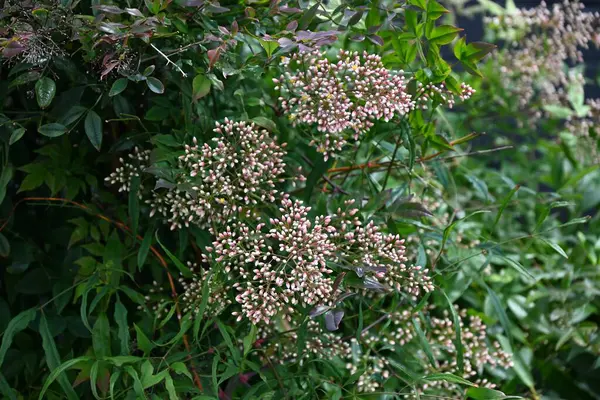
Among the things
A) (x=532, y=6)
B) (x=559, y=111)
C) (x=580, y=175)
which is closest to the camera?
(x=580, y=175)

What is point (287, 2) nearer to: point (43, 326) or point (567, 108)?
point (43, 326)

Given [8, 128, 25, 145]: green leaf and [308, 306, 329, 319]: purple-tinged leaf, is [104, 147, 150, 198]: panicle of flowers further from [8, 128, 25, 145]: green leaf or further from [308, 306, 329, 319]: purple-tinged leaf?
[308, 306, 329, 319]: purple-tinged leaf

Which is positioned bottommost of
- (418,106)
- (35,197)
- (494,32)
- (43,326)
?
(43,326)

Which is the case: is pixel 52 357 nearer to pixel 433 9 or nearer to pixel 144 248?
pixel 144 248

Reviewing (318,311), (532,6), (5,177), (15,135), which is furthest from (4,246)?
(532,6)

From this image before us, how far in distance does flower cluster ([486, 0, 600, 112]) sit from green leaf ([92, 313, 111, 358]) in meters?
1.36

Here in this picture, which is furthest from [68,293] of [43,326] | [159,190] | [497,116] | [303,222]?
[497,116]

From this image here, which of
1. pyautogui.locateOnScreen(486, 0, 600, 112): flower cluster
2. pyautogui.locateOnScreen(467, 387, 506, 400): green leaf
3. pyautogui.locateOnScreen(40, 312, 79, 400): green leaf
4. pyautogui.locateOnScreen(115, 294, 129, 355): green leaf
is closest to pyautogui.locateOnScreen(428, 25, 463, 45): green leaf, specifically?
pyautogui.locateOnScreen(467, 387, 506, 400): green leaf

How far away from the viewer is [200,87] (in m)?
0.96

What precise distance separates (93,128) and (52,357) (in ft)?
1.15

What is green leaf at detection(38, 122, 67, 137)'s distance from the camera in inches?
39.1

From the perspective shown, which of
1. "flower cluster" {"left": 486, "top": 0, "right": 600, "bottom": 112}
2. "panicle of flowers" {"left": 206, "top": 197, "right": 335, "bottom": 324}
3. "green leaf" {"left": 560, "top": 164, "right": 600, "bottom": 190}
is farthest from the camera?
"flower cluster" {"left": 486, "top": 0, "right": 600, "bottom": 112}

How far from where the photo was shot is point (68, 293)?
1140 mm

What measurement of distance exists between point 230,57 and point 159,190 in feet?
0.81
